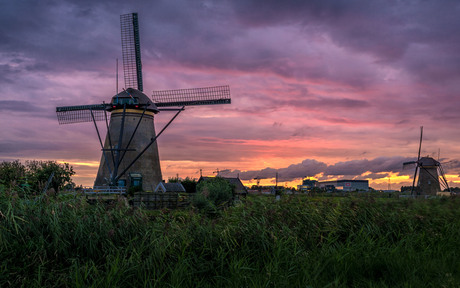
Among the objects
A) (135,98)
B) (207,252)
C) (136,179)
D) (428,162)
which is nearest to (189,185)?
(136,179)

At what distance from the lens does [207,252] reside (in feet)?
26.9

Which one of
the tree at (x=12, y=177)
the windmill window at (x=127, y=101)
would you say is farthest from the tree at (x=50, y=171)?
the windmill window at (x=127, y=101)

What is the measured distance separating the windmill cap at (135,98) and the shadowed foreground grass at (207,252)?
102 ft

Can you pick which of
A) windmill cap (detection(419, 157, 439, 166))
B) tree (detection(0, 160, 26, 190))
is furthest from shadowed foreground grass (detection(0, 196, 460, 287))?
windmill cap (detection(419, 157, 439, 166))

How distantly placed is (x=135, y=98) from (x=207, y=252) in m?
33.9

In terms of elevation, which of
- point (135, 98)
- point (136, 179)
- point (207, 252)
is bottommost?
point (207, 252)

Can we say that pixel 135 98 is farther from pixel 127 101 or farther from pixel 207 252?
pixel 207 252

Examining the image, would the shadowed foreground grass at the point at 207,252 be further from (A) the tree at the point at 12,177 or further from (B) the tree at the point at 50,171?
(B) the tree at the point at 50,171

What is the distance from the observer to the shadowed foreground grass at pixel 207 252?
6.96 metres

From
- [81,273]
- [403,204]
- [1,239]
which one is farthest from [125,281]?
[403,204]

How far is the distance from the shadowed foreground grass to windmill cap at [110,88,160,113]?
31.2 meters

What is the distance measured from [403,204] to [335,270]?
7.02m

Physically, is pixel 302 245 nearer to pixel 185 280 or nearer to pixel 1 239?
pixel 185 280

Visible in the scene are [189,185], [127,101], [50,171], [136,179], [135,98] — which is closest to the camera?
[50,171]
